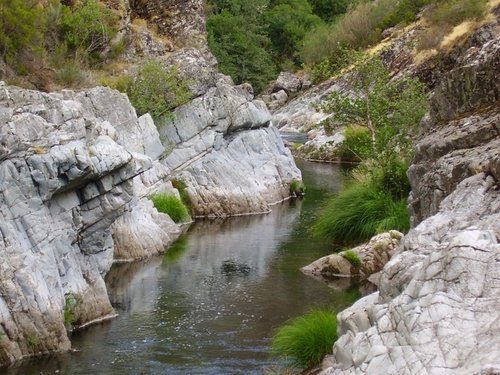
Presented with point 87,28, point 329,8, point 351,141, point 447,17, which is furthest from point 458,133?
point 329,8

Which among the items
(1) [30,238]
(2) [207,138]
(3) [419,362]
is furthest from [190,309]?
(2) [207,138]

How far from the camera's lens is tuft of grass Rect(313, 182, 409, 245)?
2445 centimetres

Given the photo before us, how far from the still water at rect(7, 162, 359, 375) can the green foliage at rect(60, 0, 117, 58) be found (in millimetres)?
12669

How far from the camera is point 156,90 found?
35.9 metres

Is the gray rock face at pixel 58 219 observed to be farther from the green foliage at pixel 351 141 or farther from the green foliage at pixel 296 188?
the green foliage at pixel 351 141

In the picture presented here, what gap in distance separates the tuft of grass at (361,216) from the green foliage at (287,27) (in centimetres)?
7140

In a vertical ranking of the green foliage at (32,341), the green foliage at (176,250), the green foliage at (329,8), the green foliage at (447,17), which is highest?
the green foliage at (329,8)

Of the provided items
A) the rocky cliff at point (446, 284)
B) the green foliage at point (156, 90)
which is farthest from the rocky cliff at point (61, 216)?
the rocky cliff at point (446, 284)

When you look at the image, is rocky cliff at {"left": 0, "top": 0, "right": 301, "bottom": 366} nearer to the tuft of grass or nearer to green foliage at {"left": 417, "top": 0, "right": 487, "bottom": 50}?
the tuft of grass

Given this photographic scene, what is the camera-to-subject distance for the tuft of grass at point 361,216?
24453 millimetres

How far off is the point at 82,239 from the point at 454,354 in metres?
12.6

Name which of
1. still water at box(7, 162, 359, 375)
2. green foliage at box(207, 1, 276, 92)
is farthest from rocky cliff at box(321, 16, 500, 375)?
green foliage at box(207, 1, 276, 92)

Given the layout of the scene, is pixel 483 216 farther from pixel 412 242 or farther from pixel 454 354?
pixel 454 354

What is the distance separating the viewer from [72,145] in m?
18.8
